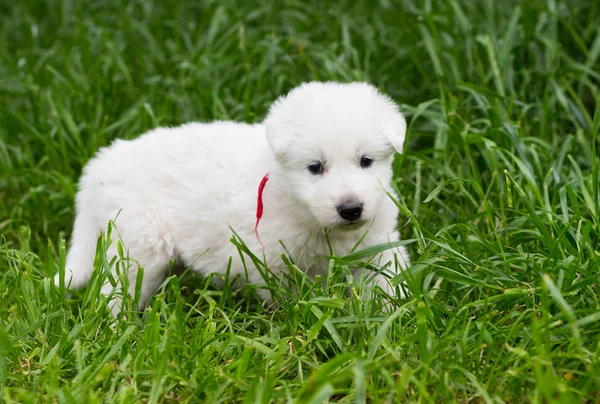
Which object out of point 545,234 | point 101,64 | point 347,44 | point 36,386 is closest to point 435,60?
point 347,44

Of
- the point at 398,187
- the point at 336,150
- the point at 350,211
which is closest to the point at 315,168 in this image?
the point at 336,150

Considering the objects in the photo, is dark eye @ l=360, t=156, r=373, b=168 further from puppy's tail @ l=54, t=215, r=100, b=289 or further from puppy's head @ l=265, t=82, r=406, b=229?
puppy's tail @ l=54, t=215, r=100, b=289

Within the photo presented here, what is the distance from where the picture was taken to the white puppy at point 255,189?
3.44 meters

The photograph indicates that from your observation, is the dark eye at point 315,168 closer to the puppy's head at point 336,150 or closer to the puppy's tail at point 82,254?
the puppy's head at point 336,150

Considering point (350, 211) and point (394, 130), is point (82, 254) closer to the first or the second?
point (350, 211)

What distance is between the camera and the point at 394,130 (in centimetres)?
354

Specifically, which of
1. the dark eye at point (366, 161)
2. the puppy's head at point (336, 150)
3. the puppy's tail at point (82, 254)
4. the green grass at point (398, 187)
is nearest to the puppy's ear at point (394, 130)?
the puppy's head at point (336, 150)

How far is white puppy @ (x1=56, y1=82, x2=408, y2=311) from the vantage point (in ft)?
11.3

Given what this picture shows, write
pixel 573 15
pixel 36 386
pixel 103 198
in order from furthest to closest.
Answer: pixel 573 15 < pixel 103 198 < pixel 36 386

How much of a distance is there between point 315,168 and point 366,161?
0.74 ft

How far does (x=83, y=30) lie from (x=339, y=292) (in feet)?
13.4

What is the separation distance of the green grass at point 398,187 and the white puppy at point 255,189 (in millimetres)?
214

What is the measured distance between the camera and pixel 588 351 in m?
2.83

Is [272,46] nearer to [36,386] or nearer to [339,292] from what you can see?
[339,292]
